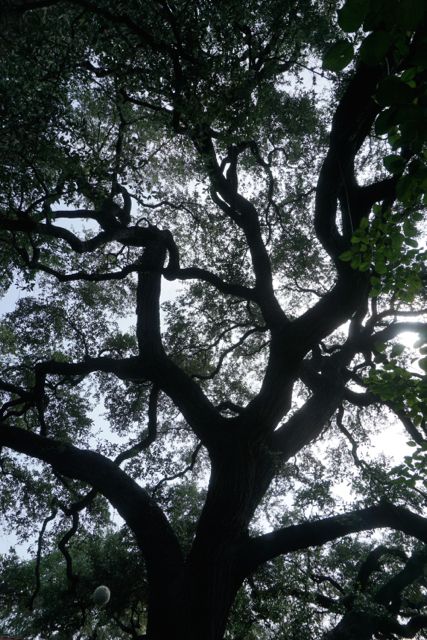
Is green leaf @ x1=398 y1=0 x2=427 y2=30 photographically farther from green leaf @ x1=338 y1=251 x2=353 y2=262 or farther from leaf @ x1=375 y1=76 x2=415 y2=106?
green leaf @ x1=338 y1=251 x2=353 y2=262

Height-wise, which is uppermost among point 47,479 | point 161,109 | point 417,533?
point 161,109

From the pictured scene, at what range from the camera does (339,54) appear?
1.52 metres

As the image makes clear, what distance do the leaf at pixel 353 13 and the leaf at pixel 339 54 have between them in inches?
5.2

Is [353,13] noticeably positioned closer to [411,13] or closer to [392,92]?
[411,13]

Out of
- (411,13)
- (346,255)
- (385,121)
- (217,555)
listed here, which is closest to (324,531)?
(217,555)

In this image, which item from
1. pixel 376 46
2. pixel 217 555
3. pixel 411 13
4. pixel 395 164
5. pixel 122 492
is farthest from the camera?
pixel 122 492

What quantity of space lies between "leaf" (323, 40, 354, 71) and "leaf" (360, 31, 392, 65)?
3.1 inches

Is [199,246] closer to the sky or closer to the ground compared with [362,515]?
closer to the sky

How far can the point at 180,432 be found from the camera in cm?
1230

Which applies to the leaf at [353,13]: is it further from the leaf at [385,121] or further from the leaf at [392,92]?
the leaf at [385,121]

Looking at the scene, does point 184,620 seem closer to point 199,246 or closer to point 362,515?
point 362,515

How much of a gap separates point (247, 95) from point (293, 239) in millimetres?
4568

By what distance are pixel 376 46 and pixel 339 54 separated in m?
0.15

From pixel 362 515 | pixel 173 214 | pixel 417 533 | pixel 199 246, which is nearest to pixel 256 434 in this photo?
pixel 362 515
